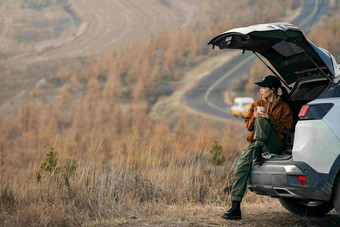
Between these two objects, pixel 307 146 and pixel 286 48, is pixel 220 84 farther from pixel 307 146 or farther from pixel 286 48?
pixel 307 146

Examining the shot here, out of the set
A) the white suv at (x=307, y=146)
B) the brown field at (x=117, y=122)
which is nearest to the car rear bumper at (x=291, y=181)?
the white suv at (x=307, y=146)

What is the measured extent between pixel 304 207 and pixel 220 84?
205 feet

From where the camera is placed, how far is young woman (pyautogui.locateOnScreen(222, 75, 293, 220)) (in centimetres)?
589

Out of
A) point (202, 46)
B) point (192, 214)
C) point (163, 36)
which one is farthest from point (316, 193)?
point (163, 36)

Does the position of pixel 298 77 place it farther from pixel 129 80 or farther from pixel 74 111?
pixel 129 80

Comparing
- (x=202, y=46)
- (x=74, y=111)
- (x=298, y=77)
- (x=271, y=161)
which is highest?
(x=202, y=46)

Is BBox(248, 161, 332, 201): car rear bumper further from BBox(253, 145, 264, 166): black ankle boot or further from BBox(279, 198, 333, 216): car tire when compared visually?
BBox(279, 198, 333, 216): car tire

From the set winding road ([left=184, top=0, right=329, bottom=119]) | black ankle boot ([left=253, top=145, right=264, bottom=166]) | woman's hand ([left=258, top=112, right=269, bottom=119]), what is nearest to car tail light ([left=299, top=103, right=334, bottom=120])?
woman's hand ([left=258, top=112, right=269, bottom=119])

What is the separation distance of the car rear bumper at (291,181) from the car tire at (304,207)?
1.11 meters

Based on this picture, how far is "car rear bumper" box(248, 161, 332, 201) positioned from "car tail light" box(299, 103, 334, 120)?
0.54 m

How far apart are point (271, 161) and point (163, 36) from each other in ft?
274

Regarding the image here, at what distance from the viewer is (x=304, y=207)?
22.1ft

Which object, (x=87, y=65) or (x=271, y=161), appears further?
(x=87, y=65)

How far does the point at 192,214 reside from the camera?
6.71 m
